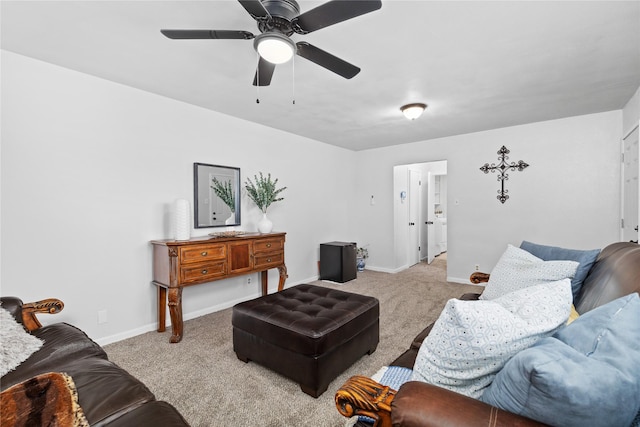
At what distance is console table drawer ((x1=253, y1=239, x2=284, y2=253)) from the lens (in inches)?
137

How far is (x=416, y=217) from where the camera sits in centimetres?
642

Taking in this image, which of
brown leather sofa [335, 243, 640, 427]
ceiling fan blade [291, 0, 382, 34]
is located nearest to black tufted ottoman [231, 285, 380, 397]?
brown leather sofa [335, 243, 640, 427]

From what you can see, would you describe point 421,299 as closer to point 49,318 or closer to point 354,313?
point 354,313

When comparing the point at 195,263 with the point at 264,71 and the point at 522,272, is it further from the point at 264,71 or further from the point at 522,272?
the point at 522,272

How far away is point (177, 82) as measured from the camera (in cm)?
277

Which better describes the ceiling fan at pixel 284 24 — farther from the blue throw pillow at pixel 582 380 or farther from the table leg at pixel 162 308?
the table leg at pixel 162 308

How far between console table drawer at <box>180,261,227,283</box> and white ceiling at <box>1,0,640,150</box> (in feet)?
5.71

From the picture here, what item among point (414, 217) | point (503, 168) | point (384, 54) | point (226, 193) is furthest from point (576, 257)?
point (414, 217)

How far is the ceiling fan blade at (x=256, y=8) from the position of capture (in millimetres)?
1426

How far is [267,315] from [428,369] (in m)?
1.40

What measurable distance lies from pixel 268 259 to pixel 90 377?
2302 mm

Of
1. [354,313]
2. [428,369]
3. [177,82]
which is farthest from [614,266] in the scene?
[177,82]

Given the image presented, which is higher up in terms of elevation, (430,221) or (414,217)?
(414,217)

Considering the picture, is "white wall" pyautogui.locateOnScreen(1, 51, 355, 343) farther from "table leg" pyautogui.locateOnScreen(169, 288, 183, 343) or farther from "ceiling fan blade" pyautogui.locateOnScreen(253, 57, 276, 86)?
"ceiling fan blade" pyautogui.locateOnScreen(253, 57, 276, 86)
